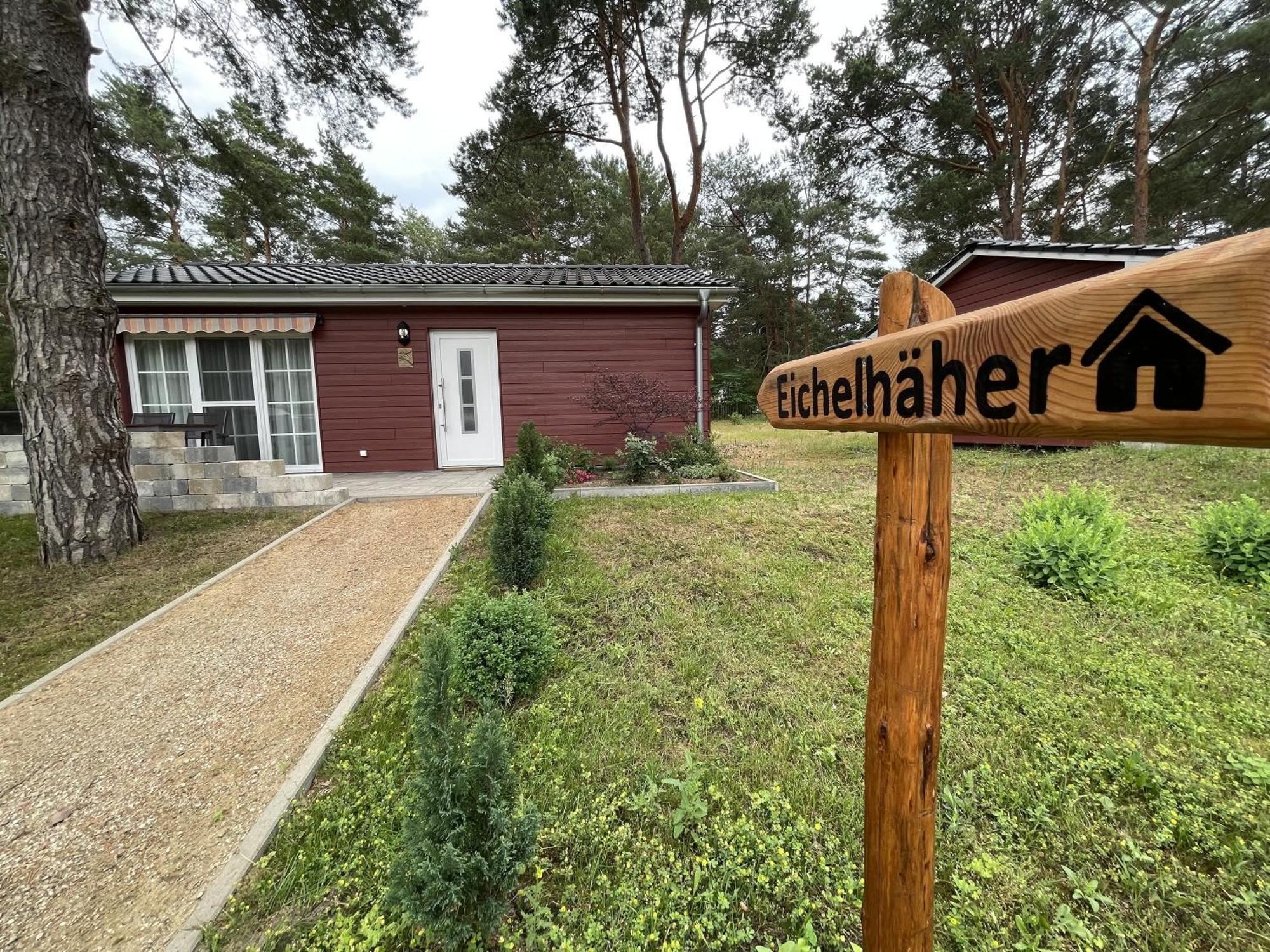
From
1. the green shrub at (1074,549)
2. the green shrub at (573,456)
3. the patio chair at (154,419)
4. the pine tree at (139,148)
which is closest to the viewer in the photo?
the green shrub at (1074,549)

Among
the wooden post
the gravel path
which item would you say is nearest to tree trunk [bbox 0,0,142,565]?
the gravel path

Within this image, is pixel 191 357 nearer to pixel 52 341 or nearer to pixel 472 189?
pixel 52 341

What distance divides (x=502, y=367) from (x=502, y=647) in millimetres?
5705

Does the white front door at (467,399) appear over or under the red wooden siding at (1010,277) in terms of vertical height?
under

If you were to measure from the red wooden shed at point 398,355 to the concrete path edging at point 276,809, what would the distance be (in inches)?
195

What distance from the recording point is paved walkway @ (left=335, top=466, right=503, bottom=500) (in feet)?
18.1

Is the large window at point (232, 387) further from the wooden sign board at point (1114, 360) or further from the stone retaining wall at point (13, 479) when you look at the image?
the wooden sign board at point (1114, 360)

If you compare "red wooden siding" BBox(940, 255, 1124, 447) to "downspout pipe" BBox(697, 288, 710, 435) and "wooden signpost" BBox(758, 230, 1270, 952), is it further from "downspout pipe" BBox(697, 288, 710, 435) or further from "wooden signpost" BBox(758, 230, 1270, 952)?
"wooden signpost" BBox(758, 230, 1270, 952)

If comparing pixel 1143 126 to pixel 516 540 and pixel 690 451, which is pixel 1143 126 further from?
pixel 516 540

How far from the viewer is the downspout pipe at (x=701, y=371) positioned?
23.8ft

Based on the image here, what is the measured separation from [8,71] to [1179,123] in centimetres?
1876

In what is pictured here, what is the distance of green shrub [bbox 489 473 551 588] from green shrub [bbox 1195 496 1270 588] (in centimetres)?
433

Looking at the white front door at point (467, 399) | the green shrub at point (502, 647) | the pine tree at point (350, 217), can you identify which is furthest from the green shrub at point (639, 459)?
the pine tree at point (350, 217)

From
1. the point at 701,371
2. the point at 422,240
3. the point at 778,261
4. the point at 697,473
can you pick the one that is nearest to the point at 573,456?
the point at 697,473
